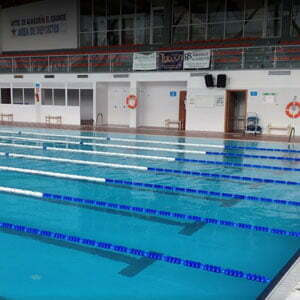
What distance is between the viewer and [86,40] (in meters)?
21.2

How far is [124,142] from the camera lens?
41.1 feet

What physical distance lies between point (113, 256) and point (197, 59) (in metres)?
13.2

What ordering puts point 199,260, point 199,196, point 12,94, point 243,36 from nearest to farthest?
point 199,260 → point 199,196 → point 243,36 → point 12,94

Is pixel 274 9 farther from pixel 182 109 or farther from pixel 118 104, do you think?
pixel 118 104

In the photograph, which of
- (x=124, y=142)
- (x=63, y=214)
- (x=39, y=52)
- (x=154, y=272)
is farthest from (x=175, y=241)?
(x=39, y=52)

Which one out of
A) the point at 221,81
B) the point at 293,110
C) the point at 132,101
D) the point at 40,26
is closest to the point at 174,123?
the point at 132,101

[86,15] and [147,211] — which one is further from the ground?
[86,15]

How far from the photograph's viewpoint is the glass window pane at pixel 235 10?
18.1m

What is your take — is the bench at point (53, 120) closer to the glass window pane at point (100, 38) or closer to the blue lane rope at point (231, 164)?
the glass window pane at point (100, 38)

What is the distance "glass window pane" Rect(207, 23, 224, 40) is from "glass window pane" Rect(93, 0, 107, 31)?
232 inches

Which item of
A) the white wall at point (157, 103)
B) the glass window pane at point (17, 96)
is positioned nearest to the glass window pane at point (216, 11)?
the white wall at point (157, 103)

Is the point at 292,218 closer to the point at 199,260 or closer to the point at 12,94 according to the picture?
the point at 199,260

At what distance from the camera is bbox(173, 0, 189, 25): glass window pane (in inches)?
750

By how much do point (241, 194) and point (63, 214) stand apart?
2.89 meters
